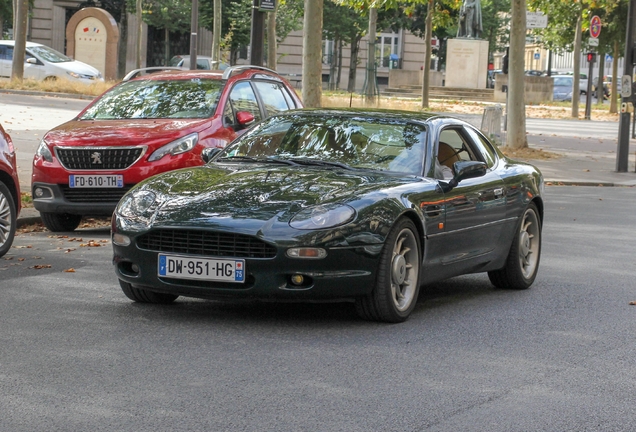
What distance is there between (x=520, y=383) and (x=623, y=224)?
906cm

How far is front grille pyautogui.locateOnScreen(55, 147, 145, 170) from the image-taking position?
11.8m

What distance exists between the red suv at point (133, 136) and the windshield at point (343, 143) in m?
3.47

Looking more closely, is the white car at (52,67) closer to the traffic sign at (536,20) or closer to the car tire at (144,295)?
the traffic sign at (536,20)

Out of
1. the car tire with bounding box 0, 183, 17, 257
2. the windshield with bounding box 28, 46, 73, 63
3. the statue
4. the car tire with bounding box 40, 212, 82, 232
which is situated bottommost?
the car tire with bounding box 40, 212, 82, 232

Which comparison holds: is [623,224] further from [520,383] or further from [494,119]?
[494,119]

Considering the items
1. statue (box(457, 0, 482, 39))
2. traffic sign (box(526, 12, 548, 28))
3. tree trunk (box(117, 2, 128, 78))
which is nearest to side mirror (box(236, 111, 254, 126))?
traffic sign (box(526, 12, 548, 28))

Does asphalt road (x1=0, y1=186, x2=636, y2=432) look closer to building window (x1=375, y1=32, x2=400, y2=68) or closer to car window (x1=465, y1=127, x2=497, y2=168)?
car window (x1=465, y1=127, x2=497, y2=168)

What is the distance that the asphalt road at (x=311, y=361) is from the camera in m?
5.07

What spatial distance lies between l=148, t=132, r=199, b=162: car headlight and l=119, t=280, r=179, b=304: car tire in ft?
13.8

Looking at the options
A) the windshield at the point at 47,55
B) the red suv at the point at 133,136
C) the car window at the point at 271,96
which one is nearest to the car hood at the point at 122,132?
the red suv at the point at 133,136

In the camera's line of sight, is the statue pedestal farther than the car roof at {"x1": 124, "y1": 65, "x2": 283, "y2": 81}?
Yes

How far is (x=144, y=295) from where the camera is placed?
773 centimetres

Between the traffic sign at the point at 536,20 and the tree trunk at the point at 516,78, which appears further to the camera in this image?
the traffic sign at the point at 536,20

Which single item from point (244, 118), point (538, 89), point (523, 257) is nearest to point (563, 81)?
point (538, 89)
